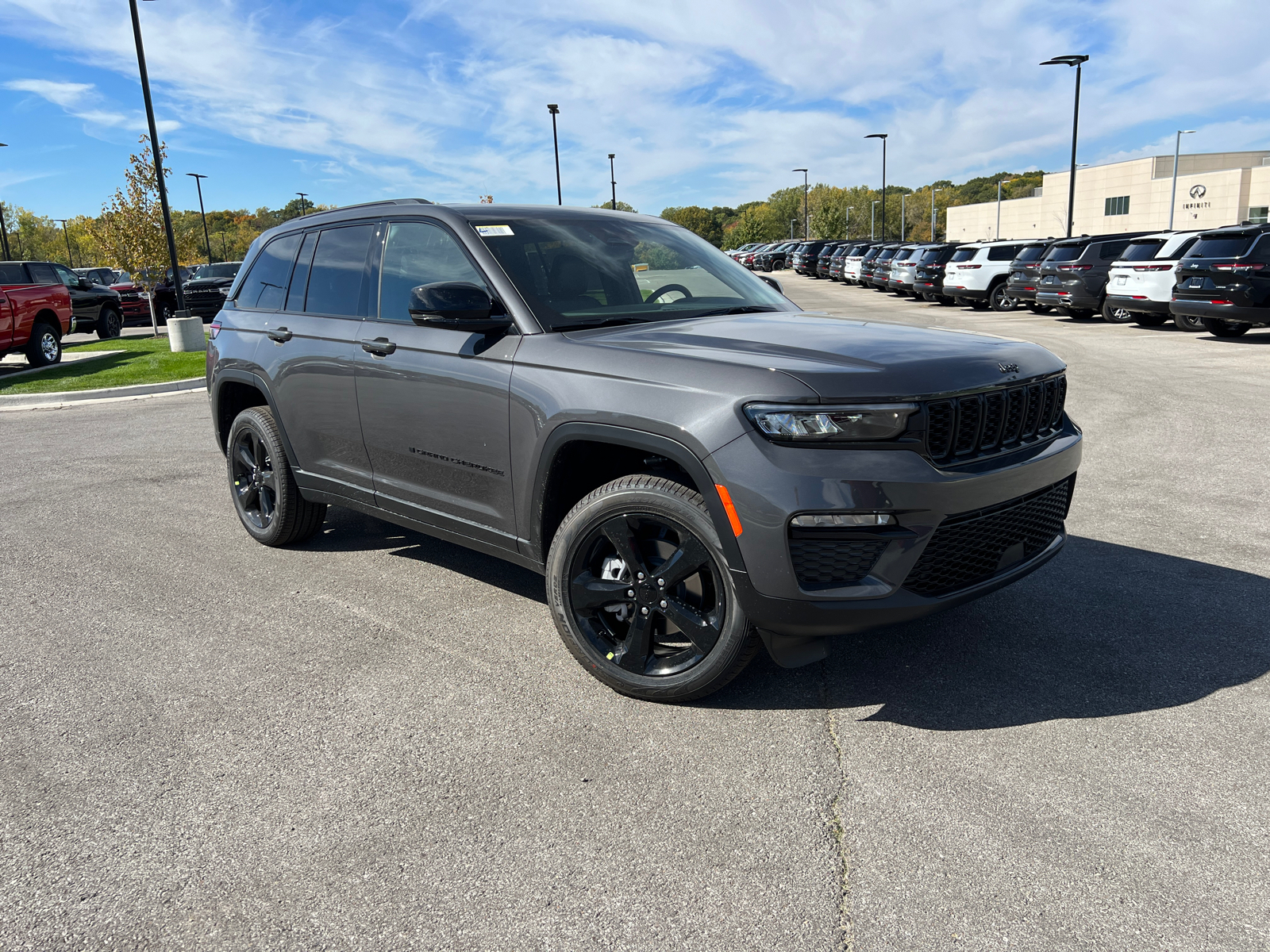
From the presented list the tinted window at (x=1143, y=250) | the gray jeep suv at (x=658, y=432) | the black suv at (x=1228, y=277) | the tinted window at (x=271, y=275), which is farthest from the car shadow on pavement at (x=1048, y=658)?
the tinted window at (x=1143, y=250)

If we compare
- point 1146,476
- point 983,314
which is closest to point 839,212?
point 983,314

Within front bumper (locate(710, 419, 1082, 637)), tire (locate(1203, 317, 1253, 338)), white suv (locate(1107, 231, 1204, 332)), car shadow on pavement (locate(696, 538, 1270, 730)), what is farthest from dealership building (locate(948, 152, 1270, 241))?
front bumper (locate(710, 419, 1082, 637))

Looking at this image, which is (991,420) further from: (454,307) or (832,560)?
(454,307)

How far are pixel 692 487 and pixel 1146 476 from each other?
4.70m

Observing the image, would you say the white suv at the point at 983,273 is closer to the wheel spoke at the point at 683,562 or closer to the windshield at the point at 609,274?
the windshield at the point at 609,274

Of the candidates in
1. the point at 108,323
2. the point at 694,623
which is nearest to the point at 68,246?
the point at 108,323

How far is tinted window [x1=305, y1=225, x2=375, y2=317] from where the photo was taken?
15.0ft

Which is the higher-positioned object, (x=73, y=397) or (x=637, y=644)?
(x=637, y=644)

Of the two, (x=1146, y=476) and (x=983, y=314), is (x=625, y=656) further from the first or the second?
(x=983, y=314)

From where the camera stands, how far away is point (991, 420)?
10.5 feet

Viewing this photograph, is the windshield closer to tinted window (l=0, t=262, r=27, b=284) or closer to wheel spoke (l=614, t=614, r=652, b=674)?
wheel spoke (l=614, t=614, r=652, b=674)

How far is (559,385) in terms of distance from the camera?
11.4 feet

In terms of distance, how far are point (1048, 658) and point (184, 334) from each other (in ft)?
59.7

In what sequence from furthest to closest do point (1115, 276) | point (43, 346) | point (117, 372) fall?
point (1115, 276)
point (43, 346)
point (117, 372)
